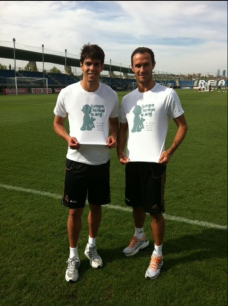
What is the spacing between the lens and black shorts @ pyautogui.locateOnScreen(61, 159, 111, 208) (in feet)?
6.91

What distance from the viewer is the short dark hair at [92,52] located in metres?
1.90

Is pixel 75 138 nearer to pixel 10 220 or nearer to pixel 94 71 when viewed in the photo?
pixel 94 71

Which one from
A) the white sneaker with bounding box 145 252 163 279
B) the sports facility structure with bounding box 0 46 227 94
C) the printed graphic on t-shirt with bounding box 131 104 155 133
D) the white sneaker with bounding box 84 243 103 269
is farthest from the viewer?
the sports facility structure with bounding box 0 46 227 94

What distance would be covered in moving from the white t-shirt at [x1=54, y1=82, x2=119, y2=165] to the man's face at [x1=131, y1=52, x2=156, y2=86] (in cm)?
24

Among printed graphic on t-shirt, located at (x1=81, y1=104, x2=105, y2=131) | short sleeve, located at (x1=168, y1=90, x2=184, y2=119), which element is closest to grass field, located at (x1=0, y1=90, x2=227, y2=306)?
printed graphic on t-shirt, located at (x1=81, y1=104, x2=105, y2=131)

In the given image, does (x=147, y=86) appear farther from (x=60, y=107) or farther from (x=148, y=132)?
(x=60, y=107)

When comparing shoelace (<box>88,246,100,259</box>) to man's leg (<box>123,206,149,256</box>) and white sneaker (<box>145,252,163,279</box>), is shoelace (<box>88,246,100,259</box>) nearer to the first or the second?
man's leg (<box>123,206,149,256</box>)

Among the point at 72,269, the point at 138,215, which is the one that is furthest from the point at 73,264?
the point at 138,215

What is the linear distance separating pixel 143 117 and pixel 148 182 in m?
0.53

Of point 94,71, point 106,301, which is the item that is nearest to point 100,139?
point 94,71

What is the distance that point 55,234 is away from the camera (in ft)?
9.10

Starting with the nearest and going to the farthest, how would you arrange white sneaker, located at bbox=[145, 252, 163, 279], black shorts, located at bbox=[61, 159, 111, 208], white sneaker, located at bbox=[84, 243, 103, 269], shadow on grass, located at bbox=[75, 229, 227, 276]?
black shorts, located at bbox=[61, 159, 111, 208]
white sneaker, located at bbox=[145, 252, 163, 279]
white sneaker, located at bbox=[84, 243, 103, 269]
shadow on grass, located at bbox=[75, 229, 227, 276]

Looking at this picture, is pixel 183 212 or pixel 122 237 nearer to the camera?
pixel 122 237

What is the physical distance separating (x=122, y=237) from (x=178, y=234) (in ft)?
1.98
